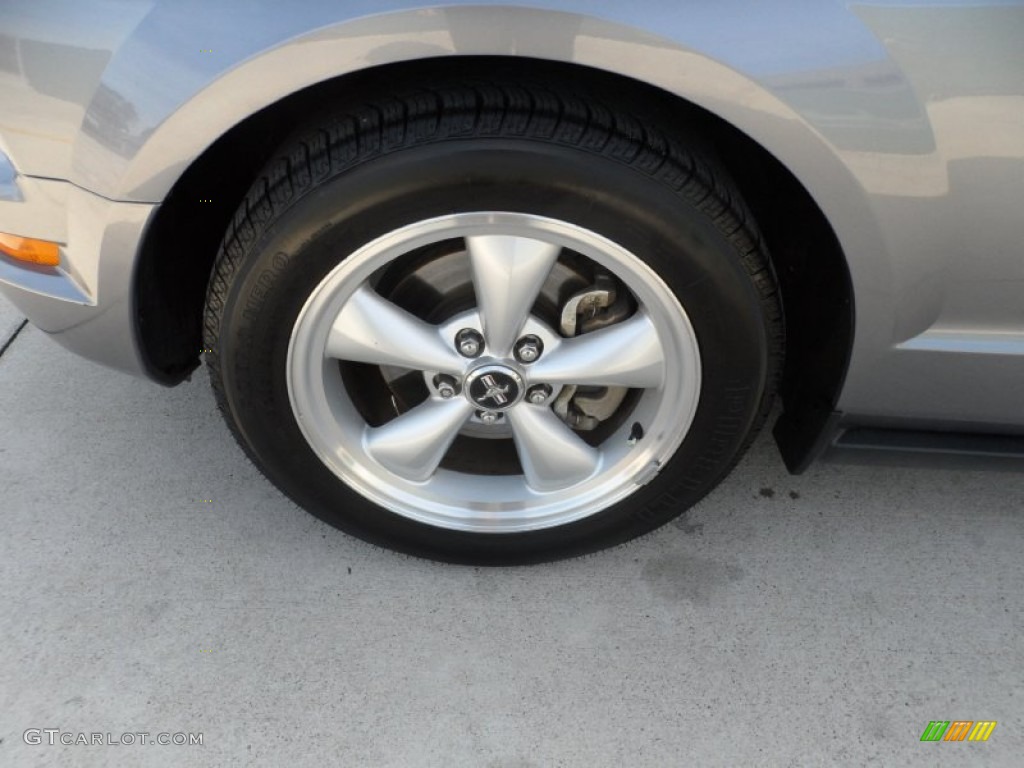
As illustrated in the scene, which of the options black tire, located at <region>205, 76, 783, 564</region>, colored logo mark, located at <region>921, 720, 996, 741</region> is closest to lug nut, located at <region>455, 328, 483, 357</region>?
black tire, located at <region>205, 76, 783, 564</region>

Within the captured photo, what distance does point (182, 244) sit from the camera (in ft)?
5.16

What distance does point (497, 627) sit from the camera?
1.68 metres

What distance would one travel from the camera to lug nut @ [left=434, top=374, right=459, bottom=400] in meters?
1.60

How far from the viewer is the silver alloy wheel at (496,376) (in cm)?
139

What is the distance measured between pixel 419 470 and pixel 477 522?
161 mm

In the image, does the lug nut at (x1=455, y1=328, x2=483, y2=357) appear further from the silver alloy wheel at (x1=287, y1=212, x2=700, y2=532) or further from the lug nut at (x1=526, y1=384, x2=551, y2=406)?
the lug nut at (x1=526, y1=384, x2=551, y2=406)

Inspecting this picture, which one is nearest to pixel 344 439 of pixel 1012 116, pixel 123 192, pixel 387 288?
pixel 387 288

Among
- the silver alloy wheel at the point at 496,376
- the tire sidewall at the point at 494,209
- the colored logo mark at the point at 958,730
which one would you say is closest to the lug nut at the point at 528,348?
the silver alloy wheel at the point at 496,376

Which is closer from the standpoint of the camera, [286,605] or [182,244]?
[182,244]

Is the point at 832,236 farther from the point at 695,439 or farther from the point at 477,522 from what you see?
the point at 477,522

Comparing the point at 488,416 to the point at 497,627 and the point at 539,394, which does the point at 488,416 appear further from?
the point at 497,627

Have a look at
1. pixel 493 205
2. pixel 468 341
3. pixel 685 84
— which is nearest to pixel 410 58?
pixel 493 205

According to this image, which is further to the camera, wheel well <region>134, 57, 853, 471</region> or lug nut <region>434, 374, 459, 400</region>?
lug nut <region>434, 374, 459, 400</region>

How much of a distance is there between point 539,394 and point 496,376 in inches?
4.3
